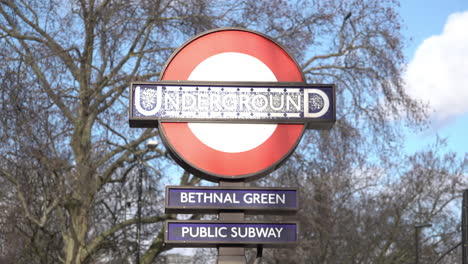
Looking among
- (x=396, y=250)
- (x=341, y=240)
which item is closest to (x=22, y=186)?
(x=341, y=240)

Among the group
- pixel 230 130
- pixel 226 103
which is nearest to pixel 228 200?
pixel 230 130

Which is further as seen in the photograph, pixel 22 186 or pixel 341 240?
pixel 341 240

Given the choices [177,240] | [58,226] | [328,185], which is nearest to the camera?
[177,240]

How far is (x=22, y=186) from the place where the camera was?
17203mm

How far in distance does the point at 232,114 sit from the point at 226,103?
0.12 m

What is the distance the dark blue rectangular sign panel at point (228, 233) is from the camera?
7.83 metres

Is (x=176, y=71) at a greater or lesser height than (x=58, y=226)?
lesser

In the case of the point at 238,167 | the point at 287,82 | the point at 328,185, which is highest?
the point at 328,185

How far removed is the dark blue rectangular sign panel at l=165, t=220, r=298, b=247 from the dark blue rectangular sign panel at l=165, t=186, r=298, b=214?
0.14 m

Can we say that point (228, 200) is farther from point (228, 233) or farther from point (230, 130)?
point (230, 130)

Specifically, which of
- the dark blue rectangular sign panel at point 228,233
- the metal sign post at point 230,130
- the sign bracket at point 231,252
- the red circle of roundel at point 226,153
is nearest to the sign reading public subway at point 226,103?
the metal sign post at point 230,130

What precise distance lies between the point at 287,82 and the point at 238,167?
0.94m

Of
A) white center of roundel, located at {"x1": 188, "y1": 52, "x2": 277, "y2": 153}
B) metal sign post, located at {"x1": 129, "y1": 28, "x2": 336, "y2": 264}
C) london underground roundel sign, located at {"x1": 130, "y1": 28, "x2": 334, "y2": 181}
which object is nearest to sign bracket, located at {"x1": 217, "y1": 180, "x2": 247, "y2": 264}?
metal sign post, located at {"x1": 129, "y1": 28, "x2": 336, "y2": 264}

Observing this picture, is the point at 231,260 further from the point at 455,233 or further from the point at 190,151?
the point at 455,233
